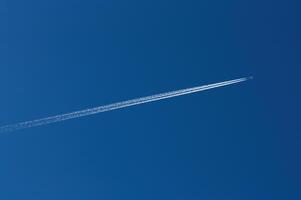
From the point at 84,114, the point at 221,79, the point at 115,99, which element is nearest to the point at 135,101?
the point at 115,99

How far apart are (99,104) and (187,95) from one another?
4.91 ft

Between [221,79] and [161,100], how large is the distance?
107cm

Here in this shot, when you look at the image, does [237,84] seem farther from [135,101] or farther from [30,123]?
[30,123]

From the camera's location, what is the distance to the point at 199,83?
7.28 m

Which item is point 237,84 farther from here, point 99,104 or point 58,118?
point 58,118

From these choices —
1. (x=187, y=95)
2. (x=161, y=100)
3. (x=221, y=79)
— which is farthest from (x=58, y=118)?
(x=221, y=79)

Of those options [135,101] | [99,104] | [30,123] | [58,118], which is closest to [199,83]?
[135,101]

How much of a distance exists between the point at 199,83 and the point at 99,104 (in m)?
A: 1.72

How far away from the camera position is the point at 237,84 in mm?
7266

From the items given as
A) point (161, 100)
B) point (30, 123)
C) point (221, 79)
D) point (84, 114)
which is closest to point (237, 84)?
point (221, 79)

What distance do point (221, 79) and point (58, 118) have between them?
2.80 meters

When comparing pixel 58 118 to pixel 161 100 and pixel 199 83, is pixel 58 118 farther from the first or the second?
pixel 199 83

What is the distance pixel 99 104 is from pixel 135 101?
61cm

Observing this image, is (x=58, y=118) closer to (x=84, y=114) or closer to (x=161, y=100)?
(x=84, y=114)
